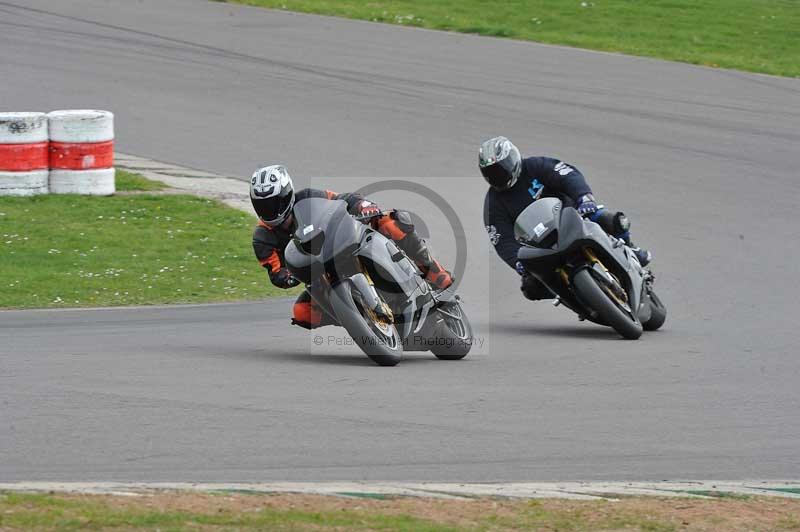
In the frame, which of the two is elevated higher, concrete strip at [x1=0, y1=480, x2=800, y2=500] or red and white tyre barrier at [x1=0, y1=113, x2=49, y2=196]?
red and white tyre barrier at [x1=0, y1=113, x2=49, y2=196]

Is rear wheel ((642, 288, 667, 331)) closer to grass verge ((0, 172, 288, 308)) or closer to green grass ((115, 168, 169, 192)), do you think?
grass verge ((0, 172, 288, 308))

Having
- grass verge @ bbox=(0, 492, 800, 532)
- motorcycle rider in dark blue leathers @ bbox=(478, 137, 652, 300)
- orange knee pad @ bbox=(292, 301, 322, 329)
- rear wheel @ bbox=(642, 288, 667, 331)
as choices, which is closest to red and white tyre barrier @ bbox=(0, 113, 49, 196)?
motorcycle rider in dark blue leathers @ bbox=(478, 137, 652, 300)

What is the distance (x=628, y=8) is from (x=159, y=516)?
76.2ft

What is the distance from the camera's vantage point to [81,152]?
15391mm

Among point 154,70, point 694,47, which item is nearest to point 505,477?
point 154,70

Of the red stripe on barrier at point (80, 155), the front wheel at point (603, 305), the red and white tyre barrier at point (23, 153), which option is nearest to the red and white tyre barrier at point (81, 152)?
the red stripe on barrier at point (80, 155)

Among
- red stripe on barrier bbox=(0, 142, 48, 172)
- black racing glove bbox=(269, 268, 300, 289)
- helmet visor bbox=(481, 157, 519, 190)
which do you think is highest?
helmet visor bbox=(481, 157, 519, 190)

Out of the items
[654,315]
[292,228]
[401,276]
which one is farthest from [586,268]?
[292,228]

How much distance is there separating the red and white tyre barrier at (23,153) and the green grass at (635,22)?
12030 mm

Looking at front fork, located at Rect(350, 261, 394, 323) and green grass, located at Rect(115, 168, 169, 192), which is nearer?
front fork, located at Rect(350, 261, 394, 323)

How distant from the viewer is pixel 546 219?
10781 millimetres

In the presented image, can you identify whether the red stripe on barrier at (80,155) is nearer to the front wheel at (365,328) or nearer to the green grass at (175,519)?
the front wheel at (365,328)

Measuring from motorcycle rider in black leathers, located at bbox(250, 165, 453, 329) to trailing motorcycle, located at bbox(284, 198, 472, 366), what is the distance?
20cm

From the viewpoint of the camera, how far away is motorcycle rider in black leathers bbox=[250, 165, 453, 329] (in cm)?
972
